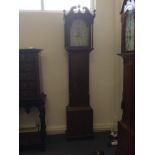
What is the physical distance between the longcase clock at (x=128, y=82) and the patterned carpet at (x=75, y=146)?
24.7 inches

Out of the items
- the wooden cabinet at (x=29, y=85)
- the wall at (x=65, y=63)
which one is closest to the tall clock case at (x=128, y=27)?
the wall at (x=65, y=63)

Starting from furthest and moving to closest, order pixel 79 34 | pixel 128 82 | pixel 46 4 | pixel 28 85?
pixel 46 4 → pixel 79 34 → pixel 28 85 → pixel 128 82

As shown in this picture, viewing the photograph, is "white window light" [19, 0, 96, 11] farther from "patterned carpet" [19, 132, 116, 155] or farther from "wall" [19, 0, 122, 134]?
"patterned carpet" [19, 132, 116, 155]

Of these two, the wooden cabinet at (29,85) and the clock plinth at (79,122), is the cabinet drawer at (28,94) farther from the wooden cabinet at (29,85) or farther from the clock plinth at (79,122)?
the clock plinth at (79,122)

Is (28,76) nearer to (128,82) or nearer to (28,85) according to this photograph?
(28,85)

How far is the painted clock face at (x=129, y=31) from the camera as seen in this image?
205 cm

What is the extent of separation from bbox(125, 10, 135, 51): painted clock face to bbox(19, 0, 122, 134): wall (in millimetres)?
1154

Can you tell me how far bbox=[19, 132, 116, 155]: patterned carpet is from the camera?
9.31ft

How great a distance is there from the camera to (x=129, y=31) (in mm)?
2172

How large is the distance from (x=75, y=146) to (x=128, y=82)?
1359 mm

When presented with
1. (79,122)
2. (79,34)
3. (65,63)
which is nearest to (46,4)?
(79,34)

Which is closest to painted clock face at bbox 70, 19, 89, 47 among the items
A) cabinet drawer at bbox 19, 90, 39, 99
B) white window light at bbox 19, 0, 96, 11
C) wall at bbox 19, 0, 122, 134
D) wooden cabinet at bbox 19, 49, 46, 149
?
wall at bbox 19, 0, 122, 134
